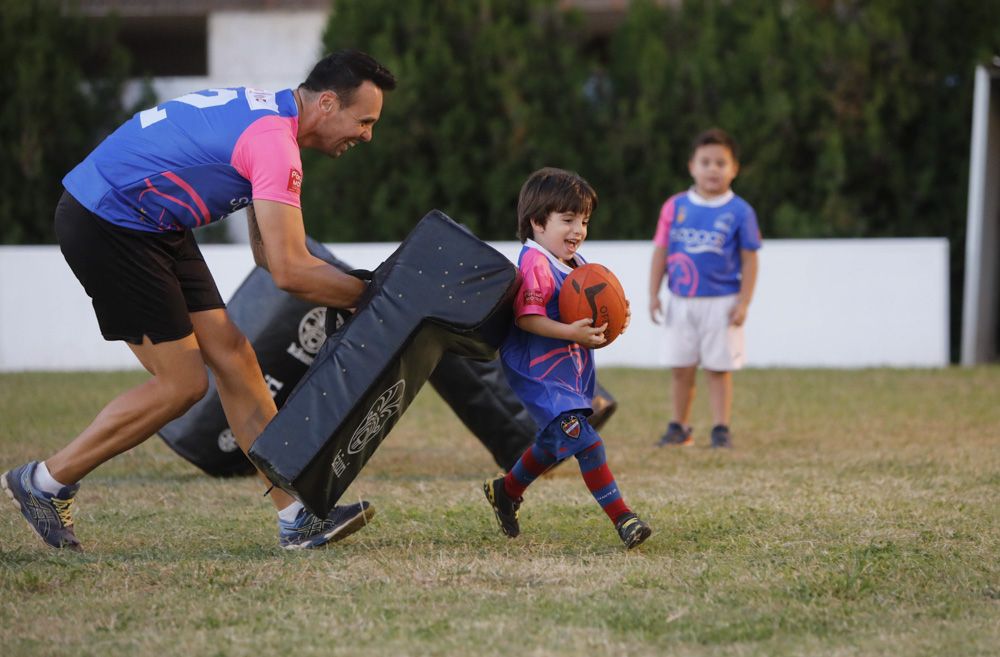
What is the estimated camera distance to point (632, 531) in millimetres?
4297

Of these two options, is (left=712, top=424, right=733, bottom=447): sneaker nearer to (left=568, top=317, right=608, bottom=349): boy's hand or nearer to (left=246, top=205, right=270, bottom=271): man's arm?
(left=568, top=317, right=608, bottom=349): boy's hand

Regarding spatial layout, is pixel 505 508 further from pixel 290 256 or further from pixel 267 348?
pixel 267 348

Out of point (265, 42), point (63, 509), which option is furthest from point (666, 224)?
point (265, 42)

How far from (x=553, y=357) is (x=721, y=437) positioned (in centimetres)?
320

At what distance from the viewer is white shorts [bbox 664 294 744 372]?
7.53 m

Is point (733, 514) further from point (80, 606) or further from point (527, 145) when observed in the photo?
point (527, 145)

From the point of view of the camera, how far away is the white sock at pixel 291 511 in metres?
4.41

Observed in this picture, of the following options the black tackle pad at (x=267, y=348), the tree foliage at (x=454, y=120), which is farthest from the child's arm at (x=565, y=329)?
the tree foliage at (x=454, y=120)

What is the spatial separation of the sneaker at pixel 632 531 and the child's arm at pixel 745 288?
3359 millimetres

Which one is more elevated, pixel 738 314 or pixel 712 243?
pixel 712 243

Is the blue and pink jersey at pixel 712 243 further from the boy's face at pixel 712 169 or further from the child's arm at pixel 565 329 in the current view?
the child's arm at pixel 565 329

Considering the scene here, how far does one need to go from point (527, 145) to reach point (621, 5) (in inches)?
210

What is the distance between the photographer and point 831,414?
8.86 metres

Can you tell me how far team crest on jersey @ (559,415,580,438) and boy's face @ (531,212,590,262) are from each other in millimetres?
593
